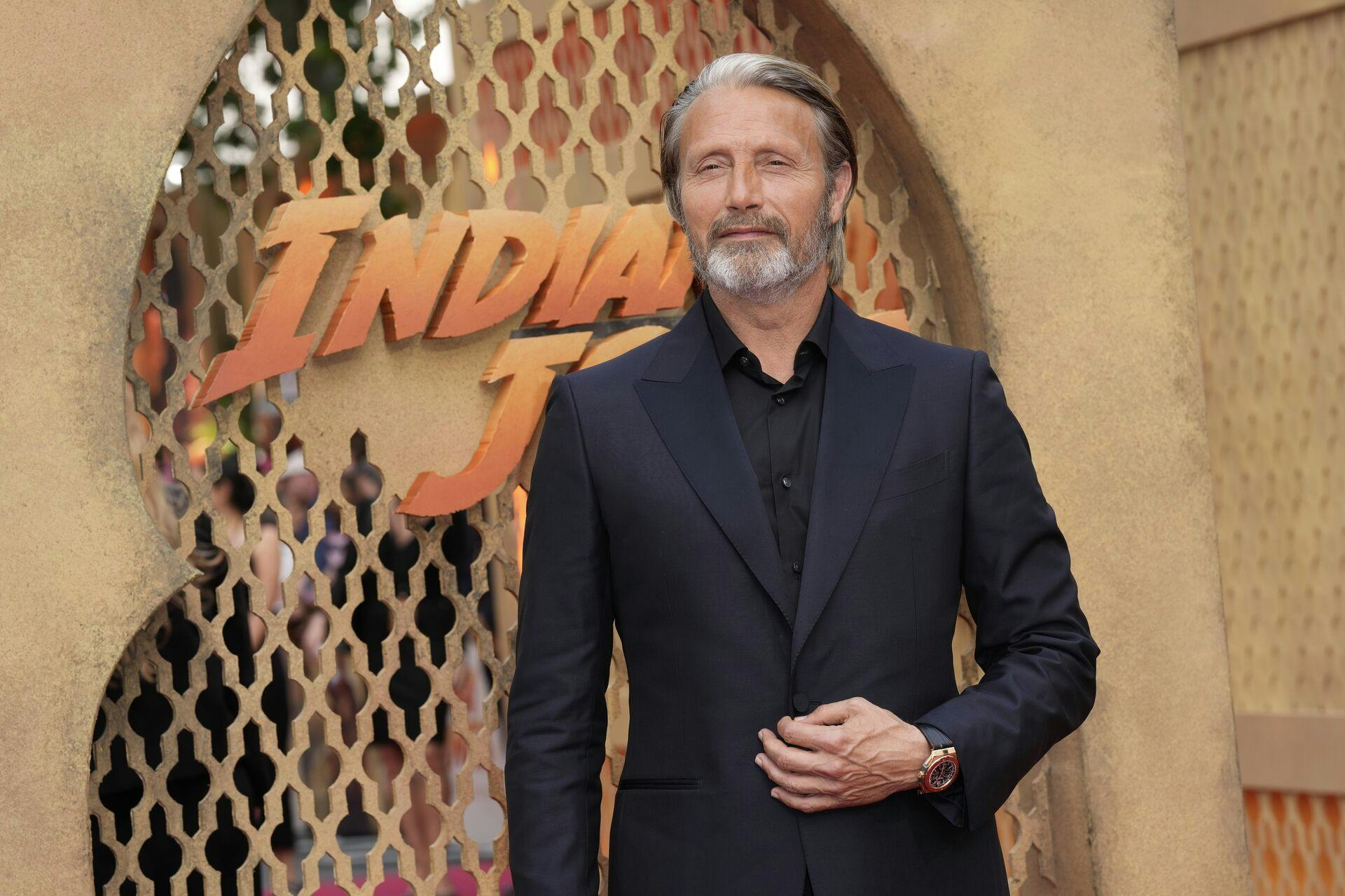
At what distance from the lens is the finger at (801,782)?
1867mm

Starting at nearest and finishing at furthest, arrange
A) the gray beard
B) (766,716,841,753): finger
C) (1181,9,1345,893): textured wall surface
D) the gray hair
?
(766,716,841,753): finger < the gray beard < the gray hair < (1181,9,1345,893): textured wall surface

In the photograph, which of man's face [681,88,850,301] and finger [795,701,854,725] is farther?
man's face [681,88,850,301]

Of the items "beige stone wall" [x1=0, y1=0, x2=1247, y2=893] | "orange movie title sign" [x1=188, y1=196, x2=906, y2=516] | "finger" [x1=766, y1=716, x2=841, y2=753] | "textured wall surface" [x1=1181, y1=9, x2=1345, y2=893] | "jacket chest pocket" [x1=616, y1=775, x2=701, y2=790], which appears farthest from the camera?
"textured wall surface" [x1=1181, y1=9, x2=1345, y2=893]

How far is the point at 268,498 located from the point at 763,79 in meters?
1.44

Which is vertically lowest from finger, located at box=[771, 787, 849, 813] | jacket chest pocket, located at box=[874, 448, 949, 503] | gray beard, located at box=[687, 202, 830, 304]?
finger, located at box=[771, 787, 849, 813]

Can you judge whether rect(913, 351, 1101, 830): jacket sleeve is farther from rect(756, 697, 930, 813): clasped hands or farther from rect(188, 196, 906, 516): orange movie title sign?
rect(188, 196, 906, 516): orange movie title sign

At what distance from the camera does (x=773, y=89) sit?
7.16 ft

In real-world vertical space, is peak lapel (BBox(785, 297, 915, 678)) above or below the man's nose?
below

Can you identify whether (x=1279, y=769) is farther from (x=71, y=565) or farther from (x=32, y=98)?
(x=32, y=98)

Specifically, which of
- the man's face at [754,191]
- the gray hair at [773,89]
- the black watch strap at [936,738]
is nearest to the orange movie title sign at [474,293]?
the gray hair at [773,89]

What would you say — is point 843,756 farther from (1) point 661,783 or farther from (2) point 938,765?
(1) point 661,783

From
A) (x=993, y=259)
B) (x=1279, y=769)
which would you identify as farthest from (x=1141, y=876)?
(x=993, y=259)

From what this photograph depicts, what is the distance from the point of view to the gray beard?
81.4 inches

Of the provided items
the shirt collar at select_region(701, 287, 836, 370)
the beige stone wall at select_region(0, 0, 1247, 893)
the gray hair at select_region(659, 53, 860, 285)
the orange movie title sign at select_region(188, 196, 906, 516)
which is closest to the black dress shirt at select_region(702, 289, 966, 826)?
the shirt collar at select_region(701, 287, 836, 370)
